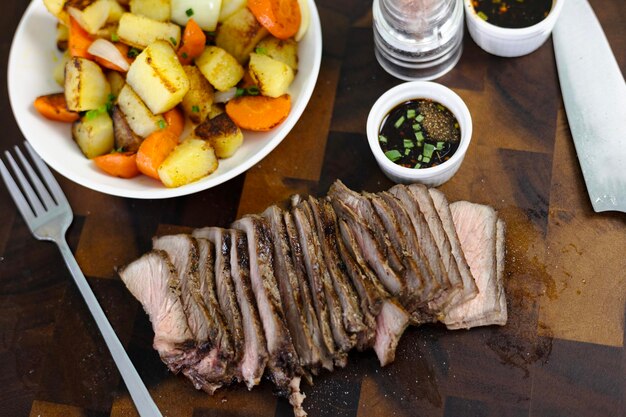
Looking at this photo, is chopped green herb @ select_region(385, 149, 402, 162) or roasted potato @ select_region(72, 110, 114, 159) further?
roasted potato @ select_region(72, 110, 114, 159)

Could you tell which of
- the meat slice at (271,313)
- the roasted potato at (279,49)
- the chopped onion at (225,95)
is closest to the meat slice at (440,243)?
the meat slice at (271,313)

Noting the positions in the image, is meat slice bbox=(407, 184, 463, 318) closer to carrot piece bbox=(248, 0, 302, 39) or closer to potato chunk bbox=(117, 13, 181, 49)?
carrot piece bbox=(248, 0, 302, 39)

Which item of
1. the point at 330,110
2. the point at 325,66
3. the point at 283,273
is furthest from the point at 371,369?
the point at 325,66

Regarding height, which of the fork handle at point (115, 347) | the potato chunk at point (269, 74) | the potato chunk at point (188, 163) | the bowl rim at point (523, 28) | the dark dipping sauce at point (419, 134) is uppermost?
the potato chunk at point (269, 74)

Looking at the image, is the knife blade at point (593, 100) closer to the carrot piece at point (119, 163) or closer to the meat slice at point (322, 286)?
the meat slice at point (322, 286)

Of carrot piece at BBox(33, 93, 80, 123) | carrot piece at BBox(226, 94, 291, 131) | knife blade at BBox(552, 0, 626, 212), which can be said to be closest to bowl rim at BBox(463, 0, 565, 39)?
knife blade at BBox(552, 0, 626, 212)

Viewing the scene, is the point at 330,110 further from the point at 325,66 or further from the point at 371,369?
the point at 371,369

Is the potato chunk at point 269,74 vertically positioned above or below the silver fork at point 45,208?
above
